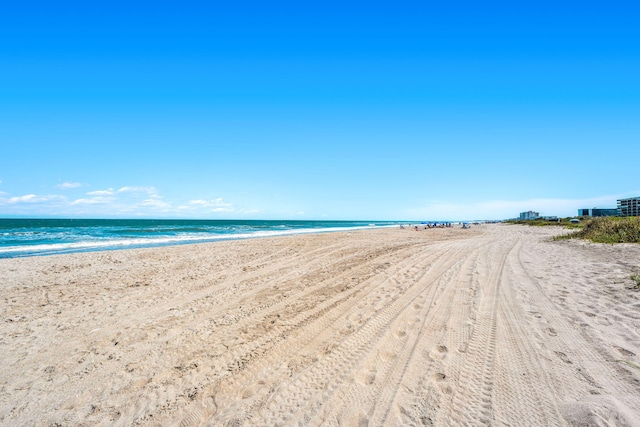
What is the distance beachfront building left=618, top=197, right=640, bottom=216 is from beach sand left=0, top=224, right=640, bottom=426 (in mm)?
50817

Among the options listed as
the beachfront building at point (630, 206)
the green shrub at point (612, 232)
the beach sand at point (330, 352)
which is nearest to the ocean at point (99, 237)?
the beach sand at point (330, 352)

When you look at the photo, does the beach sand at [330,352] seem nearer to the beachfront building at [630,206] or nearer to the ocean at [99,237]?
the ocean at [99,237]

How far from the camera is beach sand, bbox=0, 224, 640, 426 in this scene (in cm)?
312

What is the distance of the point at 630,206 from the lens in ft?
150

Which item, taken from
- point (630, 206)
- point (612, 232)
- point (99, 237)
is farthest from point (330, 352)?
point (630, 206)

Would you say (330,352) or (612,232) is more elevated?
(612,232)

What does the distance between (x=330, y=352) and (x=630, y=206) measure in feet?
207

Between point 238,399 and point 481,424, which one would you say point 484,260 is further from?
point 238,399

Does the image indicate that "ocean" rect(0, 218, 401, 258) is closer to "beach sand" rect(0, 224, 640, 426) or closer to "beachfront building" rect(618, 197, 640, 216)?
"beach sand" rect(0, 224, 640, 426)

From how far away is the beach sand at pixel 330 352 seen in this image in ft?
10.2

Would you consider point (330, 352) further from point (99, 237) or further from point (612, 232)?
point (99, 237)

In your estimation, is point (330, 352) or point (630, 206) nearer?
point (330, 352)

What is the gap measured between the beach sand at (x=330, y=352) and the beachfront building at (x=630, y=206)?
167ft

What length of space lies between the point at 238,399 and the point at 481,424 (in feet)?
8.24
